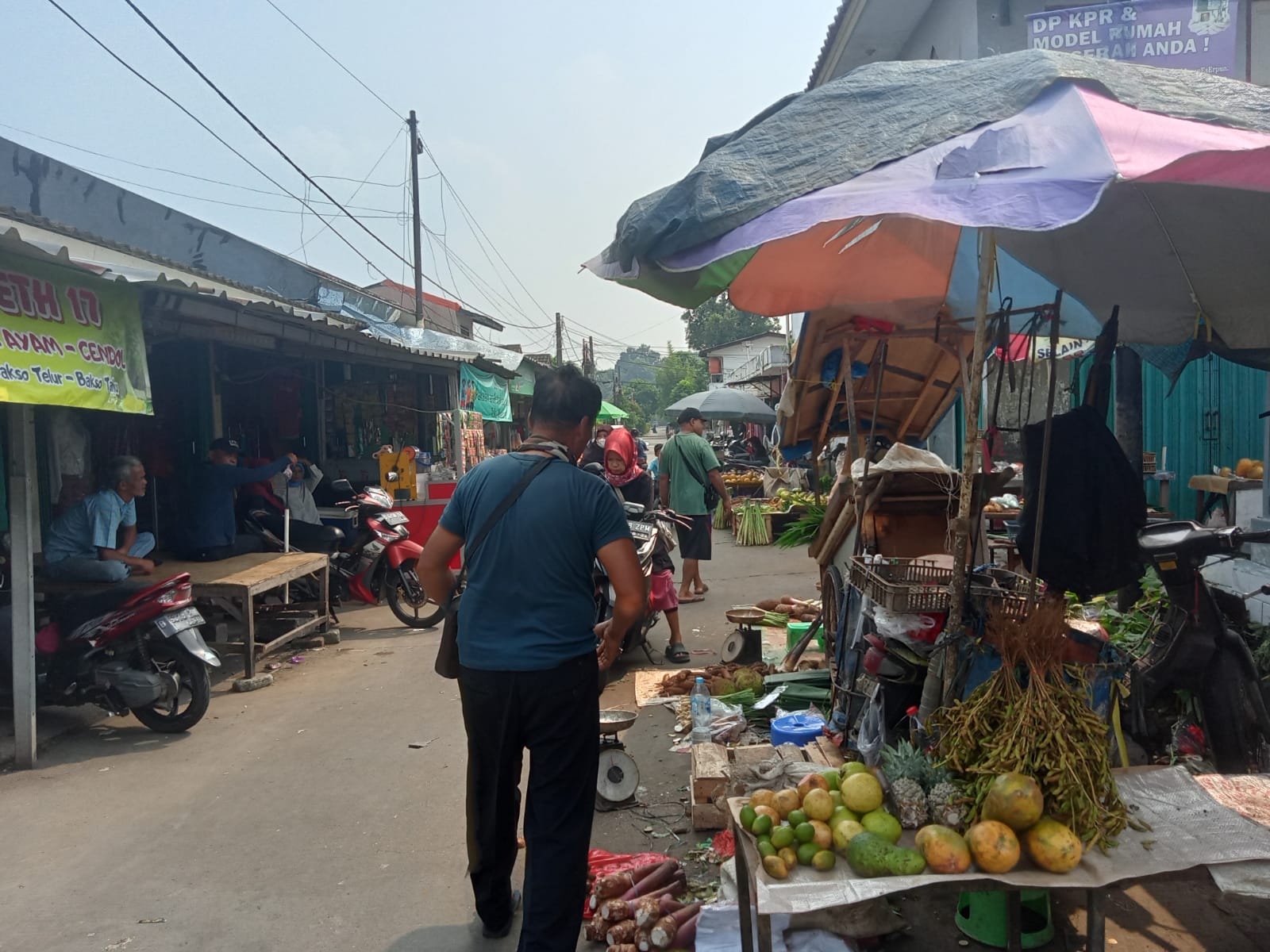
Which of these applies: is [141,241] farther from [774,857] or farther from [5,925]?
[774,857]

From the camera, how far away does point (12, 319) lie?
4527 mm

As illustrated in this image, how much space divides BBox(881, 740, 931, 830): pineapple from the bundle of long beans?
0.11 meters

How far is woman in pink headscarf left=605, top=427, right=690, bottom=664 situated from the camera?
691cm

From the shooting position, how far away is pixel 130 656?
5.52 meters

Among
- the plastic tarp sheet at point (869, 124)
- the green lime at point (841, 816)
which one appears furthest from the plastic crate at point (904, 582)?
the plastic tarp sheet at point (869, 124)

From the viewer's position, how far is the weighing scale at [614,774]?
4.26 m

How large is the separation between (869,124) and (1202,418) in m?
6.36

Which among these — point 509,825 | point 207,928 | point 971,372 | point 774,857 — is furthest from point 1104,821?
point 207,928

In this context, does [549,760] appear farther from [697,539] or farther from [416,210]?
[416,210]

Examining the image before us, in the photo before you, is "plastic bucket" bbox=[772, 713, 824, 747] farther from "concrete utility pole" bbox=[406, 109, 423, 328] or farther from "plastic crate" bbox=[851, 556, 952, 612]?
"concrete utility pole" bbox=[406, 109, 423, 328]

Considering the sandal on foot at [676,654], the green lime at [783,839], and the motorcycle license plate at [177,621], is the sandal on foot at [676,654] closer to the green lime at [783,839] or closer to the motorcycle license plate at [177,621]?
the motorcycle license plate at [177,621]

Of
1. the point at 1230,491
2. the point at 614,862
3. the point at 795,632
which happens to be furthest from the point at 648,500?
the point at 614,862

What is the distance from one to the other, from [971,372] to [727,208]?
1212mm

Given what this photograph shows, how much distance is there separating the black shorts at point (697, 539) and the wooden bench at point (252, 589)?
11.5 ft
